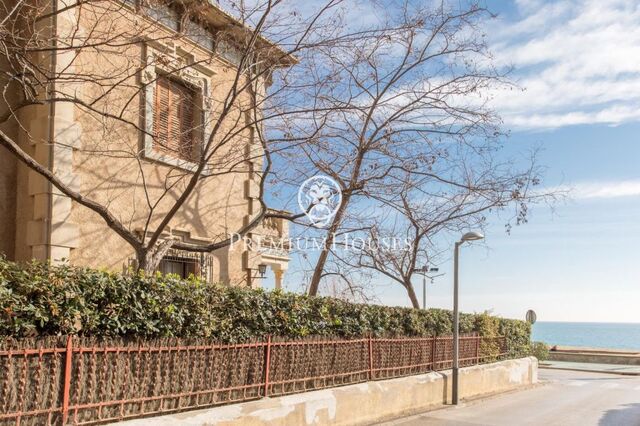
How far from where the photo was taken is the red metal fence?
21.7 ft

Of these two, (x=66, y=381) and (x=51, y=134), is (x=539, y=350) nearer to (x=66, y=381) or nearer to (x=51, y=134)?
(x=51, y=134)

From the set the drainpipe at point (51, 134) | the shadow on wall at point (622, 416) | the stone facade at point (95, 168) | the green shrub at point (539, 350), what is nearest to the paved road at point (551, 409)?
the shadow on wall at point (622, 416)

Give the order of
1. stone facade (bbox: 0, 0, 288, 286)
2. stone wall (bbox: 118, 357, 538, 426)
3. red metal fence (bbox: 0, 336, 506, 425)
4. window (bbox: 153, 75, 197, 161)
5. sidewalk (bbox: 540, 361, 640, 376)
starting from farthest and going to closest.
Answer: sidewalk (bbox: 540, 361, 640, 376)
window (bbox: 153, 75, 197, 161)
stone facade (bbox: 0, 0, 288, 286)
stone wall (bbox: 118, 357, 538, 426)
red metal fence (bbox: 0, 336, 506, 425)

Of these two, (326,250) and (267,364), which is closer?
(267,364)

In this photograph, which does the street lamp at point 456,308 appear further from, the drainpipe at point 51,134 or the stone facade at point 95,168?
the drainpipe at point 51,134

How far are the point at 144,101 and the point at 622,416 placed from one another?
11.8 meters

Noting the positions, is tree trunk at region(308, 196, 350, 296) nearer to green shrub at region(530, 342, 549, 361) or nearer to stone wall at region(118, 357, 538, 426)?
stone wall at region(118, 357, 538, 426)

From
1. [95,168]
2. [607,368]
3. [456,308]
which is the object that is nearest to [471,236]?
[456,308]

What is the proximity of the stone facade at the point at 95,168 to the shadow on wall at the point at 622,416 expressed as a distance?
853 centimetres

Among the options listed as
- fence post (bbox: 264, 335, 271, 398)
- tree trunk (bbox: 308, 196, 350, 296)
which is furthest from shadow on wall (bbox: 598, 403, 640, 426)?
fence post (bbox: 264, 335, 271, 398)

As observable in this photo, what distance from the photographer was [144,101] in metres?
12.2

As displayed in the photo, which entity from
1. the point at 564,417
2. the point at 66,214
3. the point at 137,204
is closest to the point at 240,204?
the point at 137,204

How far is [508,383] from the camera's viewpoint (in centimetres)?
1908

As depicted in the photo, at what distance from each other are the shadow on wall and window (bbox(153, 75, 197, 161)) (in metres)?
9.80
